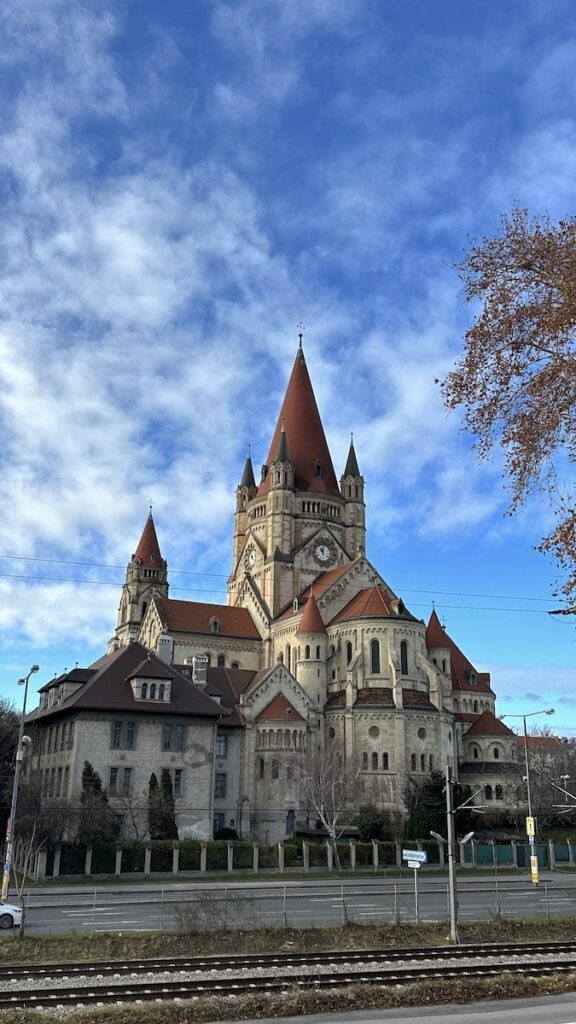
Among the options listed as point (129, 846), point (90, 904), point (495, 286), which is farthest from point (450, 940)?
point (129, 846)

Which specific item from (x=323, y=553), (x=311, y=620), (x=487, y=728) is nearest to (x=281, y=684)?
(x=311, y=620)

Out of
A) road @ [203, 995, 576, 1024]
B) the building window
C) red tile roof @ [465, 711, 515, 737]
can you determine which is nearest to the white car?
road @ [203, 995, 576, 1024]

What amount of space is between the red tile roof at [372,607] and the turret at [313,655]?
91.0 inches

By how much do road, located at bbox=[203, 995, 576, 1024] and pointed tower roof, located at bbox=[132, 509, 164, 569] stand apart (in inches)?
3568

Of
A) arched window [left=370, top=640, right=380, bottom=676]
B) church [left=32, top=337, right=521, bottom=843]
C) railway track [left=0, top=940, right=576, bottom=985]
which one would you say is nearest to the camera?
railway track [left=0, top=940, right=576, bottom=985]

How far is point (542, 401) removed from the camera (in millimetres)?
13727

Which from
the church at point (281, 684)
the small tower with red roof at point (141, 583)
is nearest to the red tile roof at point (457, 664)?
the church at point (281, 684)

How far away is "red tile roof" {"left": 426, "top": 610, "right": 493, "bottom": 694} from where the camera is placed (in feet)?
284

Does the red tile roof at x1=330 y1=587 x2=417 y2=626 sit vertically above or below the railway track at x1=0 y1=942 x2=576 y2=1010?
above

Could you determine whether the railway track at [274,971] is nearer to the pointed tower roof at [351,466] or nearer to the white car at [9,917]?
the white car at [9,917]

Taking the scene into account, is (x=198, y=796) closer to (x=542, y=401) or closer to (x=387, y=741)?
(x=387, y=741)

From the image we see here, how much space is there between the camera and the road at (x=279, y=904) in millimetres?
27312

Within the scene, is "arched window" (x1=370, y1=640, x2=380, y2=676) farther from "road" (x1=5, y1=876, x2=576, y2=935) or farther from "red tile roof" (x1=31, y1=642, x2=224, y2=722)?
"road" (x1=5, y1=876, x2=576, y2=935)

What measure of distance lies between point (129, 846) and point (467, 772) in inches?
1472
